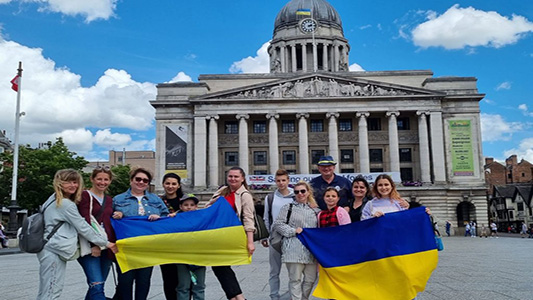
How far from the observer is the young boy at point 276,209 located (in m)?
8.56

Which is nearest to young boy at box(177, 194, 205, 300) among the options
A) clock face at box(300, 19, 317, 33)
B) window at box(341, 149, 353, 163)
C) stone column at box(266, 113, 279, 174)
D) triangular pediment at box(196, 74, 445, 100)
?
stone column at box(266, 113, 279, 174)

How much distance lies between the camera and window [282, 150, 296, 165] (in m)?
56.9

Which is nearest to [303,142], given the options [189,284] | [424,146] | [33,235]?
[424,146]

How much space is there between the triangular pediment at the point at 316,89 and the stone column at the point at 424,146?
2873 mm

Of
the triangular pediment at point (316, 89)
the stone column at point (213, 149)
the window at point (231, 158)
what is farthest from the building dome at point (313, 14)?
the stone column at point (213, 149)

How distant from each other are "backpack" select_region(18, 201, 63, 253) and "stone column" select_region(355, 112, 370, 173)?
4864 cm

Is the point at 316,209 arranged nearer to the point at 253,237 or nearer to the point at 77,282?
the point at 253,237

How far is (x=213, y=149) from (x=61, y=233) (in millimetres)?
48282

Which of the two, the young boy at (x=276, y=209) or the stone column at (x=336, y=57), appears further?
the stone column at (x=336, y=57)

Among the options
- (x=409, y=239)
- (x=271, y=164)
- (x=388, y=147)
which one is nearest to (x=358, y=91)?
(x=388, y=147)

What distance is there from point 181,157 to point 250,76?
14.9 m

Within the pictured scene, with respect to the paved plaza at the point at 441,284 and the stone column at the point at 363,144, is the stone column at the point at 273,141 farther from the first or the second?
the paved plaza at the point at 441,284

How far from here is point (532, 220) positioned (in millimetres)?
77562

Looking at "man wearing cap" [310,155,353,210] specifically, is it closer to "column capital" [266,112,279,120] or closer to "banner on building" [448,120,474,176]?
"column capital" [266,112,279,120]
